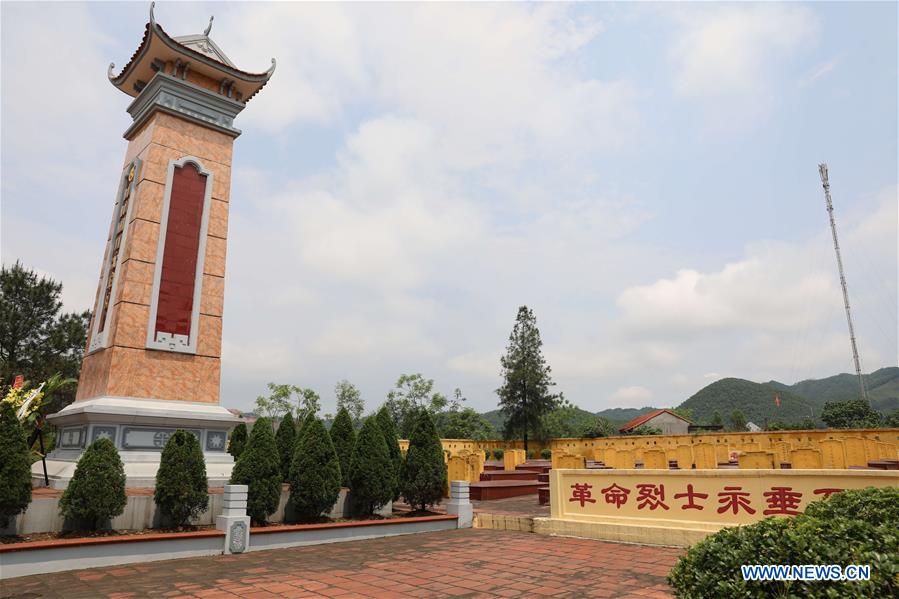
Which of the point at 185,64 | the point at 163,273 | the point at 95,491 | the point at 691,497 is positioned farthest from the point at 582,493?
the point at 185,64

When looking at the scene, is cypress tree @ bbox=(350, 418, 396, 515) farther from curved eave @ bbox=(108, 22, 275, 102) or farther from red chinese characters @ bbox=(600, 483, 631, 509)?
curved eave @ bbox=(108, 22, 275, 102)

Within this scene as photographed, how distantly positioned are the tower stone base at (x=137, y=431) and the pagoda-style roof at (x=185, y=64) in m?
8.26

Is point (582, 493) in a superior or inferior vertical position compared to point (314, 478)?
inferior

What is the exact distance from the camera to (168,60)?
13438mm

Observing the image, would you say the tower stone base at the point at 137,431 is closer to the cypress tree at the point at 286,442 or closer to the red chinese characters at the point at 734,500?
the cypress tree at the point at 286,442

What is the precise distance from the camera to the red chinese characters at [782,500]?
7848 millimetres

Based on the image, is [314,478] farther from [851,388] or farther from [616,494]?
[851,388]

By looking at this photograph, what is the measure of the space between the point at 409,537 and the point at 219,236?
331 inches

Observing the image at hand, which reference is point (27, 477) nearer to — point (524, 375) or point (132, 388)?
point (132, 388)

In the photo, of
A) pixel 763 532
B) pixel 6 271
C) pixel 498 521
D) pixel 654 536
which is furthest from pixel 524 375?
pixel 763 532

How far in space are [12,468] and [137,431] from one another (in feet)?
11.9

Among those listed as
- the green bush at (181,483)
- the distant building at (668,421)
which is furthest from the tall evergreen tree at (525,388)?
the green bush at (181,483)

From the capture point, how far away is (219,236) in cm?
1338

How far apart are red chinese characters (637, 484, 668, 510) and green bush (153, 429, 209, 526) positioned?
7.35 metres
